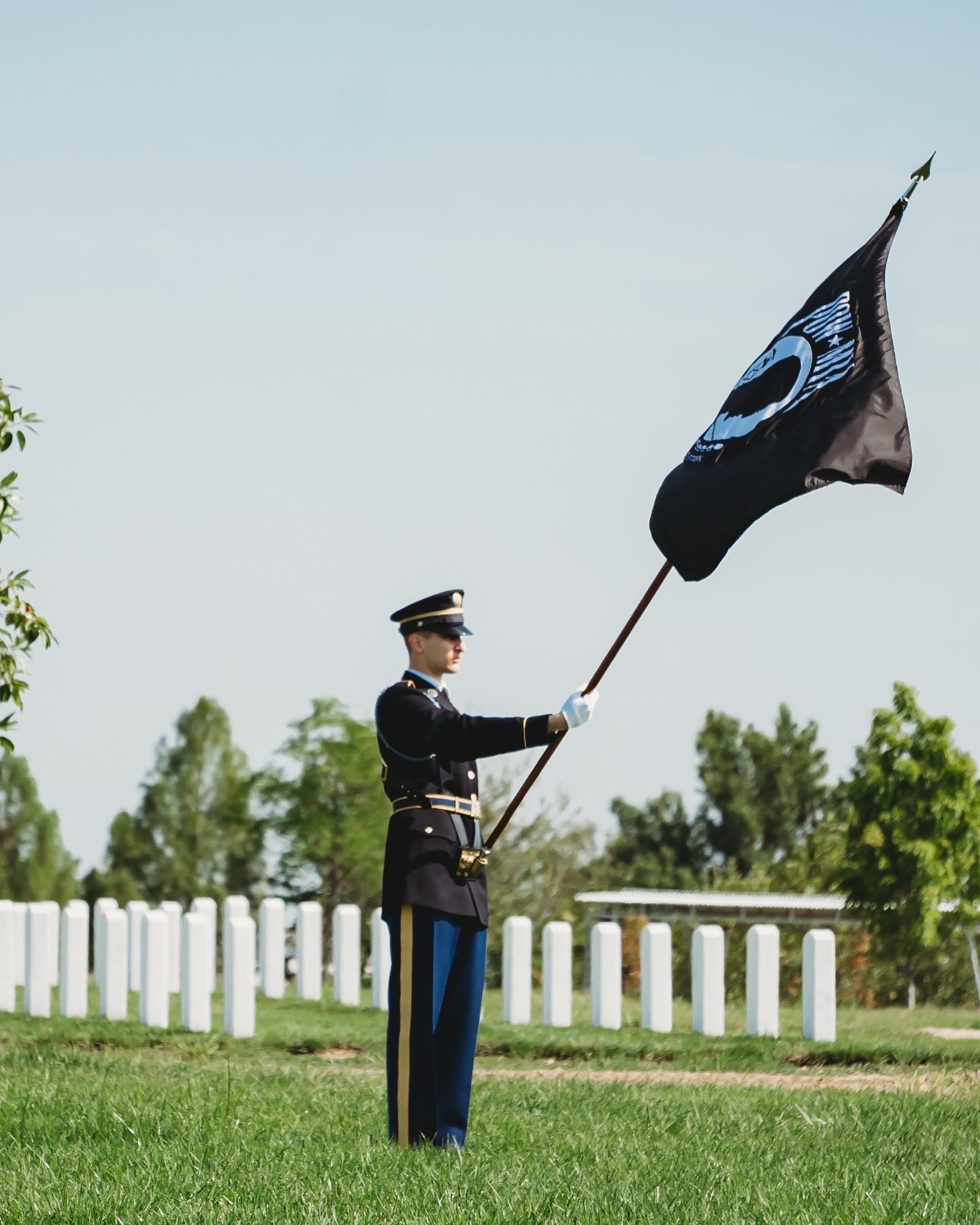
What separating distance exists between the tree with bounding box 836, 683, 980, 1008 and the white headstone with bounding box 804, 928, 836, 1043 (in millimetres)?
9543

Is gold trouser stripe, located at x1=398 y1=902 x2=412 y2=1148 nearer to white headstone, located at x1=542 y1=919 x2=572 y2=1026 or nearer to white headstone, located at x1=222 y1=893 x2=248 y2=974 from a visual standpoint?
white headstone, located at x1=222 y1=893 x2=248 y2=974

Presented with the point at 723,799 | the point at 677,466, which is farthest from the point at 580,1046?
the point at 723,799

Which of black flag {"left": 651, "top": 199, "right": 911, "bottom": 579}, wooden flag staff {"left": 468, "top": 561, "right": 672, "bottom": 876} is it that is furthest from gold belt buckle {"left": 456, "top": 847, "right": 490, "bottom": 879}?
black flag {"left": 651, "top": 199, "right": 911, "bottom": 579}

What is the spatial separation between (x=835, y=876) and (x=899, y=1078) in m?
12.2

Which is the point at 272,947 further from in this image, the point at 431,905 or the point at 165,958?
the point at 431,905

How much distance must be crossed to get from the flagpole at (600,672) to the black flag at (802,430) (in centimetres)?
15

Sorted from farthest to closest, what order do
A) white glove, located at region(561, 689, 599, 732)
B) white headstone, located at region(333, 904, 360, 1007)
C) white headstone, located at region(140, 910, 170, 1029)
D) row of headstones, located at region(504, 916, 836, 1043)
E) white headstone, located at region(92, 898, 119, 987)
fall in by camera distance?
white headstone, located at region(333, 904, 360, 1007) < white headstone, located at region(92, 898, 119, 987) < white headstone, located at region(140, 910, 170, 1029) < row of headstones, located at region(504, 916, 836, 1043) < white glove, located at region(561, 689, 599, 732)

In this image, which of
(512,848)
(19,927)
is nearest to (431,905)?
(19,927)

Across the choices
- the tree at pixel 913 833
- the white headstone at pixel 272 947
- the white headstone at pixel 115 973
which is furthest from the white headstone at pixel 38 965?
the tree at pixel 913 833

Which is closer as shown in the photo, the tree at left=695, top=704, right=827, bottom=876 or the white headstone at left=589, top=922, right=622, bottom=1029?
the white headstone at left=589, top=922, right=622, bottom=1029

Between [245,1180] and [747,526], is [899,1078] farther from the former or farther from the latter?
[245,1180]

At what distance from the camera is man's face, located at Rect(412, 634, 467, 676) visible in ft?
21.9

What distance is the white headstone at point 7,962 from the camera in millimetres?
13836

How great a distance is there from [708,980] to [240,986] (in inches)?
127
